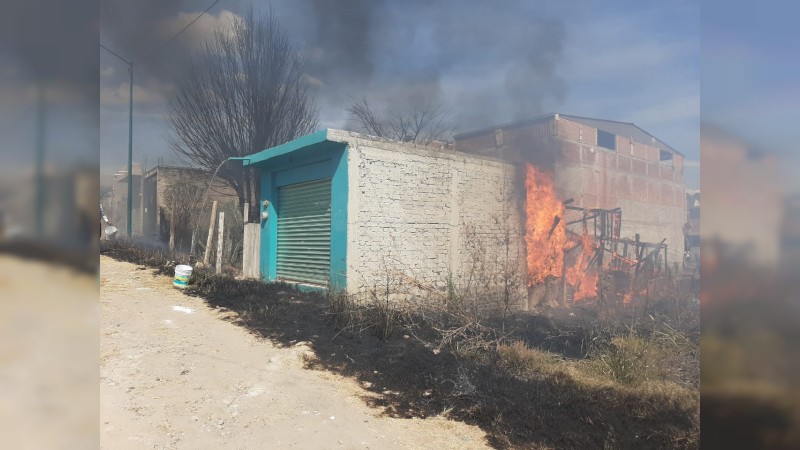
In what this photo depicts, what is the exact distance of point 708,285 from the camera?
131 centimetres

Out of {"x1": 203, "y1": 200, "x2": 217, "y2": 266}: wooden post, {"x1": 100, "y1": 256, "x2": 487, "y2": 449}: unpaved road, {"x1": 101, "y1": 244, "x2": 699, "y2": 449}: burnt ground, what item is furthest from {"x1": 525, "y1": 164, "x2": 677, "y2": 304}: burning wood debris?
{"x1": 203, "y1": 200, "x2": 217, "y2": 266}: wooden post

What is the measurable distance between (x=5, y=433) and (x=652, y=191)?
4576mm

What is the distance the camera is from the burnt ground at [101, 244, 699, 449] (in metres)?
2.95

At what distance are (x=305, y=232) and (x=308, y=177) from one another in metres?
1.01

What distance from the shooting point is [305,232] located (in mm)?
7832

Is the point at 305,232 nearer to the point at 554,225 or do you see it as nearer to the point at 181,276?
the point at 181,276

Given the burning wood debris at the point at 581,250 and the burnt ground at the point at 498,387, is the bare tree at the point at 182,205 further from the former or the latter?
the burning wood debris at the point at 581,250

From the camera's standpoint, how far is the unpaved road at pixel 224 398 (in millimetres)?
3002

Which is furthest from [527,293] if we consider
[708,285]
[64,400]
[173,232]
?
[173,232]

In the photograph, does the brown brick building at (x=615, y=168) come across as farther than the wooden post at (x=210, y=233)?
No

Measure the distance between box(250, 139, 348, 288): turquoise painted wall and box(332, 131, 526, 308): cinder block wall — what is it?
187mm

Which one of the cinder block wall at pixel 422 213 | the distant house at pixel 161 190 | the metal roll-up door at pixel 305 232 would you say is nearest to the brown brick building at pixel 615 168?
the cinder block wall at pixel 422 213

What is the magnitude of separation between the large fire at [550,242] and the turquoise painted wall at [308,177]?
269 cm

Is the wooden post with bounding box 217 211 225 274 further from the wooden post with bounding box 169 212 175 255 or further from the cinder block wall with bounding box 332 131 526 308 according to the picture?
the cinder block wall with bounding box 332 131 526 308
